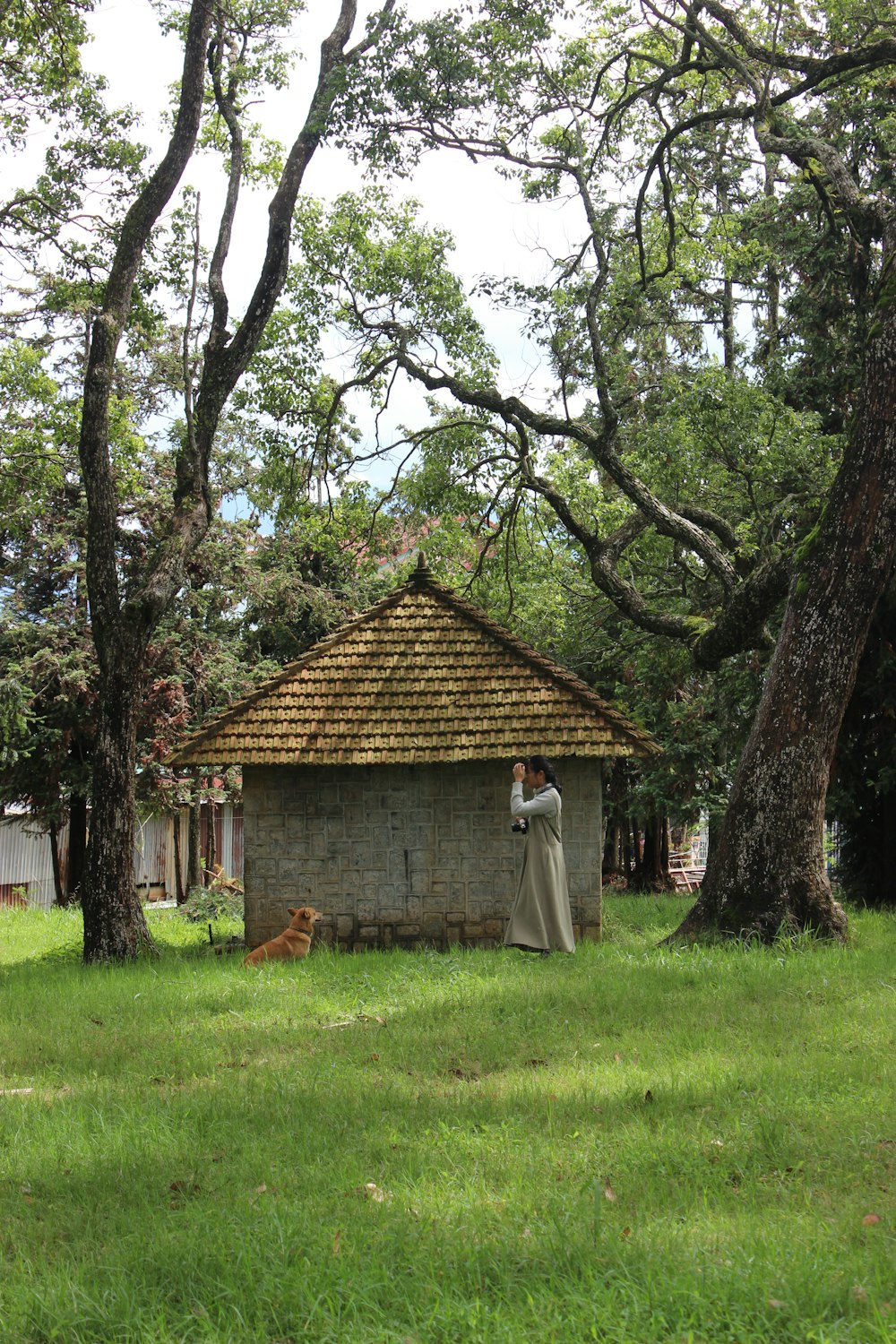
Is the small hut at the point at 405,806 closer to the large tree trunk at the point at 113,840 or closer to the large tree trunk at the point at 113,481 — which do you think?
the large tree trunk at the point at 113,840

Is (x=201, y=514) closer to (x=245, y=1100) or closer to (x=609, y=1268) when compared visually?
(x=245, y=1100)

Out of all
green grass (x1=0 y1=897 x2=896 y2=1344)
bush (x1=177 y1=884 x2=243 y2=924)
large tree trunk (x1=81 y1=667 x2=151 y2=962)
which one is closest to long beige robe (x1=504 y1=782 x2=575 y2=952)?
green grass (x1=0 y1=897 x2=896 y2=1344)

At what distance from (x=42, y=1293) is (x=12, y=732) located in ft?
53.1

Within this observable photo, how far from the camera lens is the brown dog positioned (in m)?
12.8

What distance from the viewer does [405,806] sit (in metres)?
14.6

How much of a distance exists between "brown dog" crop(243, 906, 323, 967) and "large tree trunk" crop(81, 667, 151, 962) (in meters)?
1.57

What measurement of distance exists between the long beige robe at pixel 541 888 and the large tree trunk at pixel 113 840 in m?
4.54

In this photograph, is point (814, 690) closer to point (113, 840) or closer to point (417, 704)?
point (417, 704)

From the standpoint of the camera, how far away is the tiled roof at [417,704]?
46.9 feet

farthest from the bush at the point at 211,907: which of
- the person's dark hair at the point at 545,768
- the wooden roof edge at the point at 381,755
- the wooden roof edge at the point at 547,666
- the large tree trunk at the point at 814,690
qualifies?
the large tree trunk at the point at 814,690

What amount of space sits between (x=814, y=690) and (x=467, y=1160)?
21.9ft

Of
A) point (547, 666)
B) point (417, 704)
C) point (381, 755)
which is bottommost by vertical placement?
point (381, 755)

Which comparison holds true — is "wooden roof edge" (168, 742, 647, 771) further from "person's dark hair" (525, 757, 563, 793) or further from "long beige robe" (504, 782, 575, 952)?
"long beige robe" (504, 782, 575, 952)

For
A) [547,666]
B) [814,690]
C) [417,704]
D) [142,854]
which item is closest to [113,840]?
[417,704]
